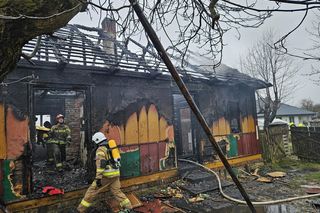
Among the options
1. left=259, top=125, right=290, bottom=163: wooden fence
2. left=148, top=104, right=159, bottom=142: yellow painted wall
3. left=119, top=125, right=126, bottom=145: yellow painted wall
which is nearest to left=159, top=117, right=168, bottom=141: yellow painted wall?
left=148, top=104, right=159, bottom=142: yellow painted wall

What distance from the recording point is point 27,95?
5.65 meters

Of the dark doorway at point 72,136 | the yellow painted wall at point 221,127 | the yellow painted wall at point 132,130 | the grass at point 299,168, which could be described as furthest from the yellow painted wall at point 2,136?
the grass at point 299,168

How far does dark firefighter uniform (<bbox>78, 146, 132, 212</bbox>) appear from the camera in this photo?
18.1ft

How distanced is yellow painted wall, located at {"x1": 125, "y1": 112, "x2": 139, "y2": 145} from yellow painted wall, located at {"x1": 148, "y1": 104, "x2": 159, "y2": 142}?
49 centimetres

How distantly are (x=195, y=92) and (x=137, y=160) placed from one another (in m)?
3.65

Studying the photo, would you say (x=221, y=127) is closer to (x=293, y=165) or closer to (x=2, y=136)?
(x=293, y=165)

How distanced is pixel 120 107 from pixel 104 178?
2227 mm

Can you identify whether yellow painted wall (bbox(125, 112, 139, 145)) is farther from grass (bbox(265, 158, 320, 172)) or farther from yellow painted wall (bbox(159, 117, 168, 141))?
grass (bbox(265, 158, 320, 172))

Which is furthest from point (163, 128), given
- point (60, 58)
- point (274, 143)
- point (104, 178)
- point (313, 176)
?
point (274, 143)

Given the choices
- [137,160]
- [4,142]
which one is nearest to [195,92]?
[137,160]

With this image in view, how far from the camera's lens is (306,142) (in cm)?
1195

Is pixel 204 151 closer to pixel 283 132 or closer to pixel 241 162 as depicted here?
pixel 241 162

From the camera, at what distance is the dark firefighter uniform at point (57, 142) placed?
8.92 metres

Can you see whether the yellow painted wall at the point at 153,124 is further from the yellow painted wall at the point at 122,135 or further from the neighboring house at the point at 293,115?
the neighboring house at the point at 293,115
